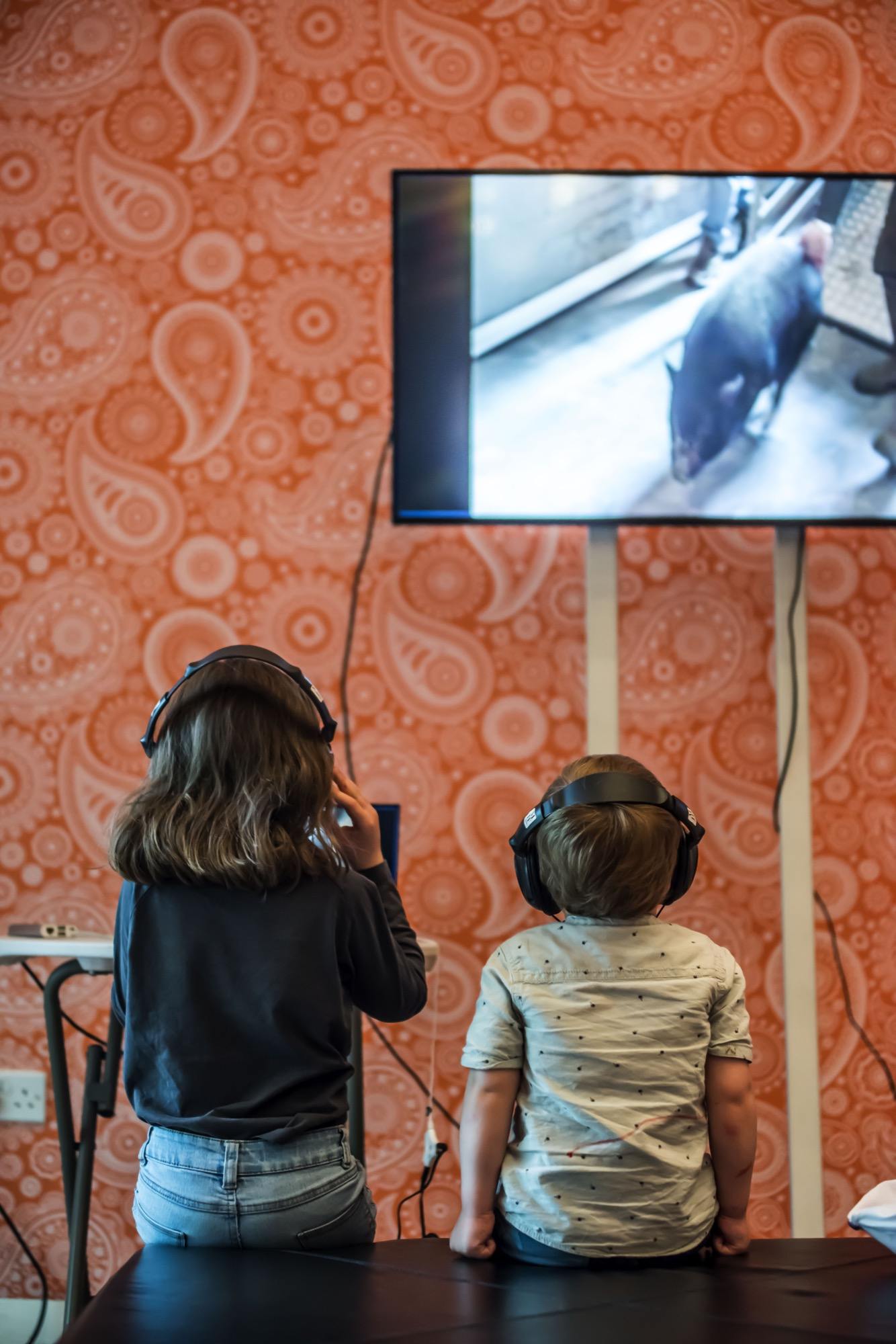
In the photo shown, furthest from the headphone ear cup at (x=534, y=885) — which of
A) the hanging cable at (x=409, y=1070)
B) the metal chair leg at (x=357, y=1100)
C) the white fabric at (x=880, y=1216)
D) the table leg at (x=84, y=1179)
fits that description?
the hanging cable at (x=409, y=1070)

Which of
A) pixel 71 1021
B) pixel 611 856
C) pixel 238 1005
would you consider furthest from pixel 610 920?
pixel 71 1021

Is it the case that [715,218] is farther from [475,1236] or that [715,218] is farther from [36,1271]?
[36,1271]

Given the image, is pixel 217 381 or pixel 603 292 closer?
pixel 603 292

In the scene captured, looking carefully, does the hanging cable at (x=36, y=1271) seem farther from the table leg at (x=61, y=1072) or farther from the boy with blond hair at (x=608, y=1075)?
the boy with blond hair at (x=608, y=1075)

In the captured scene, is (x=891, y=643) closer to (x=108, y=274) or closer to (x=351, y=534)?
(x=351, y=534)

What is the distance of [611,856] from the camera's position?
133cm

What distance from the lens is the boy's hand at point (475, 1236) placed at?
4.27ft

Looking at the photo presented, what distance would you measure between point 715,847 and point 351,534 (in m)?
0.99

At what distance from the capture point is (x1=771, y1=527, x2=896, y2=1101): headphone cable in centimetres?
237

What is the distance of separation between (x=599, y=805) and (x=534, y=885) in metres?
0.14

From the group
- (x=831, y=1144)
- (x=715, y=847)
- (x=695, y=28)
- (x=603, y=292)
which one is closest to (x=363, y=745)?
(x=715, y=847)

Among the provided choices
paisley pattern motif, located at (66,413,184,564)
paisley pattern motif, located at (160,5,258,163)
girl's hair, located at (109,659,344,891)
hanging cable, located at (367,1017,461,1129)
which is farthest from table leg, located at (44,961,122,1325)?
paisley pattern motif, located at (160,5,258,163)

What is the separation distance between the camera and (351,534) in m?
2.46

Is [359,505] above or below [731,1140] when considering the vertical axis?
above
